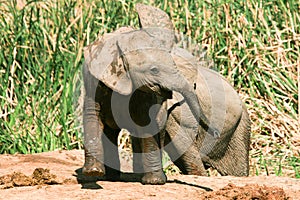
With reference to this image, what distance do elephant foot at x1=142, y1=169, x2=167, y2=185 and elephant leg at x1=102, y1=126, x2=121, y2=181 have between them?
230mm

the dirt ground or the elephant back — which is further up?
the elephant back

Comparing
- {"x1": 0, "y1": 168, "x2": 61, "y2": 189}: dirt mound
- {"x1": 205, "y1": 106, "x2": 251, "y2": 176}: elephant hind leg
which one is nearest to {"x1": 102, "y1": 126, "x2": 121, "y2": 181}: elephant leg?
{"x1": 0, "y1": 168, "x2": 61, "y2": 189}: dirt mound

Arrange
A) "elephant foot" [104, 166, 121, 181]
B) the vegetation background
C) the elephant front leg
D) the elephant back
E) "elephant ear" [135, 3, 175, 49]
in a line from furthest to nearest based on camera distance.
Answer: the vegetation background → the elephant back → "elephant foot" [104, 166, 121, 181] → the elephant front leg → "elephant ear" [135, 3, 175, 49]

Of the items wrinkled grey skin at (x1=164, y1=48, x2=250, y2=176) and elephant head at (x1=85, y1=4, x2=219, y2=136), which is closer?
elephant head at (x1=85, y1=4, x2=219, y2=136)

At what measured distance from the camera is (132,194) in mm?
4262

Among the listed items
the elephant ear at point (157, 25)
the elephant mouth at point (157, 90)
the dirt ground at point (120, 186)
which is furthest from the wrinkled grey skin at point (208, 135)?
the elephant mouth at point (157, 90)

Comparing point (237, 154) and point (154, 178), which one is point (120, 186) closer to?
point (154, 178)

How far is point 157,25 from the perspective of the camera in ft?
13.9

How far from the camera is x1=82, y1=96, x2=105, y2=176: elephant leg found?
4.39 metres

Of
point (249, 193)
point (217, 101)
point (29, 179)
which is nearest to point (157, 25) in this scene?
point (249, 193)

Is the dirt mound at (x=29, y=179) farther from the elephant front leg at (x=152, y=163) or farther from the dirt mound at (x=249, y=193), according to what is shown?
the dirt mound at (x=249, y=193)

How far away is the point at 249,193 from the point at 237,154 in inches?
54.6

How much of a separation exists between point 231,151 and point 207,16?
212cm

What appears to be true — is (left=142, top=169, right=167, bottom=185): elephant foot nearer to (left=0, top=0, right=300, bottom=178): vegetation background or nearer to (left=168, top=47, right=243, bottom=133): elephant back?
(left=168, top=47, right=243, bottom=133): elephant back
